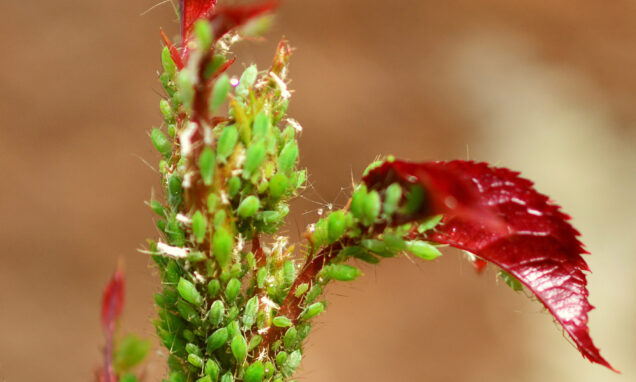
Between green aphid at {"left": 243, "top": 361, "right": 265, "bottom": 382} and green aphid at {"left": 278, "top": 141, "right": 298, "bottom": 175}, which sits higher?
green aphid at {"left": 278, "top": 141, "right": 298, "bottom": 175}

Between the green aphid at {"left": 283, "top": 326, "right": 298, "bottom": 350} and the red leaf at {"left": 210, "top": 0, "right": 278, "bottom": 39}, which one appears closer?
the red leaf at {"left": 210, "top": 0, "right": 278, "bottom": 39}

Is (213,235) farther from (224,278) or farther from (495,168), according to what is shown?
(495,168)

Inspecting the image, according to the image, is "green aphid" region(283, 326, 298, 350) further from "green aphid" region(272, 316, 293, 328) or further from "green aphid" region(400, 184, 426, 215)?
"green aphid" region(400, 184, 426, 215)

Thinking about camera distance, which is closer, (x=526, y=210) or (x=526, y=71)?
(x=526, y=210)

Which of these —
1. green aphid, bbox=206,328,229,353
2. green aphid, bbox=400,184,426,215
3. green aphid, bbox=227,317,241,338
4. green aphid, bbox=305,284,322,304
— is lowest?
green aphid, bbox=206,328,229,353

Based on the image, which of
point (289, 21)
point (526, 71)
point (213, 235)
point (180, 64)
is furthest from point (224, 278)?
point (526, 71)

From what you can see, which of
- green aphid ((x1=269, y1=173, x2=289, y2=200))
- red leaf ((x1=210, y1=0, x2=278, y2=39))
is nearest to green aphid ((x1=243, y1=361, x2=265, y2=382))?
green aphid ((x1=269, y1=173, x2=289, y2=200))
